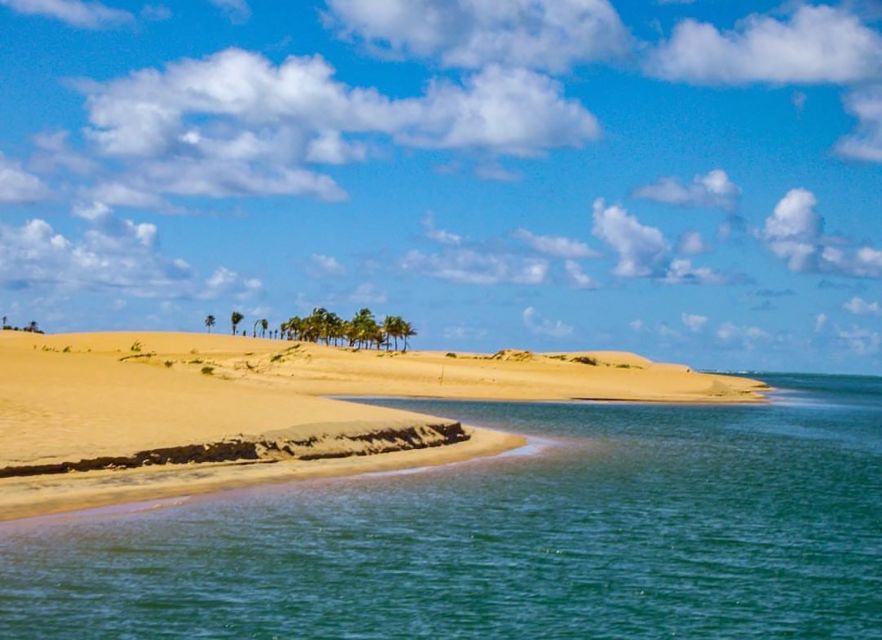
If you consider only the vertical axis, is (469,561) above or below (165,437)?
below

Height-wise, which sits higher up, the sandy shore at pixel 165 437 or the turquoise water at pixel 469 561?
the sandy shore at pixel 165 437

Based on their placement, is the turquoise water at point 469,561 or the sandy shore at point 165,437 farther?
the sandy shore at point 165,437

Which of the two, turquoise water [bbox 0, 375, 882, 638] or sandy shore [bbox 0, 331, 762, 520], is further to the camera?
sandy shore [bbox 0, 331, 762, 520]

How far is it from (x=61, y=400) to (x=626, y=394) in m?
74.3

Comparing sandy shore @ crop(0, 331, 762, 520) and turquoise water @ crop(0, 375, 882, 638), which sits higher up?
sandy shore @ crop(0, 331, 762, 520)

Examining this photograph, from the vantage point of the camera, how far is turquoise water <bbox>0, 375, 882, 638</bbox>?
16.2 metres

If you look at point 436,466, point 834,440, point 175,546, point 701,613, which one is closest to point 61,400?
point 436,466

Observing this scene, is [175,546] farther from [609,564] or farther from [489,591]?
[609,564]

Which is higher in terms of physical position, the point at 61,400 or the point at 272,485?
the point at 61,400

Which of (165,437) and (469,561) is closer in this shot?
(469,561)

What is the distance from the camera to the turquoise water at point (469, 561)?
637 inches

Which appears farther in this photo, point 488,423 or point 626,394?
point 626,394

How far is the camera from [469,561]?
20.6m

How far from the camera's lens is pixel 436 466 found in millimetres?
37125
